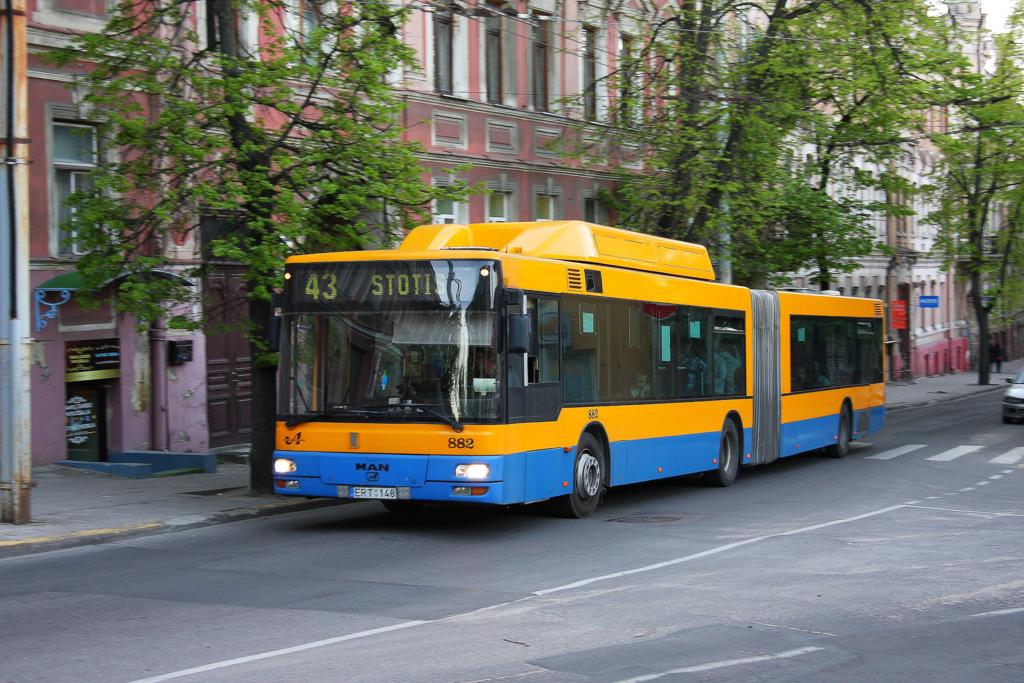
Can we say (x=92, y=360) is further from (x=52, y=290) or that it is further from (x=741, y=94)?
(x=741, y=94)

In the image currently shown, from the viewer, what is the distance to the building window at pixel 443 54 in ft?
92.5

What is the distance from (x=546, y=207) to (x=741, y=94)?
6.25 metres

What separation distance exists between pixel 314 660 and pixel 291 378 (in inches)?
247

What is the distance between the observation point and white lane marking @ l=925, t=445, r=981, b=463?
24095mm

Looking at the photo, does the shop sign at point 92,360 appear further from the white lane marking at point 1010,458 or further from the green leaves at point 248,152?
the white lane marking at point 1010,458

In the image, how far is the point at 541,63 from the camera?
31.8m

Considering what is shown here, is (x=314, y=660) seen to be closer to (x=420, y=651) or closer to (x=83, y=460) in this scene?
(x=420, y=651)

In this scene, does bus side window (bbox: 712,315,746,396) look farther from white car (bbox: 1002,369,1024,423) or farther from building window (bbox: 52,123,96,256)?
white car (bbox: 1002,369,1024,423)

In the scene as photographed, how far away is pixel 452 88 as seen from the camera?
28.7 m

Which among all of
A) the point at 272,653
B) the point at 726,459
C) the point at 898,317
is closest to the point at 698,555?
the point at 272,653

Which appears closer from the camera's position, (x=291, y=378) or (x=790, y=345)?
(x=291, y=378)

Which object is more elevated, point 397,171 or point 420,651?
point 397,171

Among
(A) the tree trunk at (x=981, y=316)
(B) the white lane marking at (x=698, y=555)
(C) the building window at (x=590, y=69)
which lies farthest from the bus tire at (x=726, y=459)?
(A) the tree trunk at (x=981, y=316)

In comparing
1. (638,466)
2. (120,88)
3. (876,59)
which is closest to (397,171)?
(120,88)
